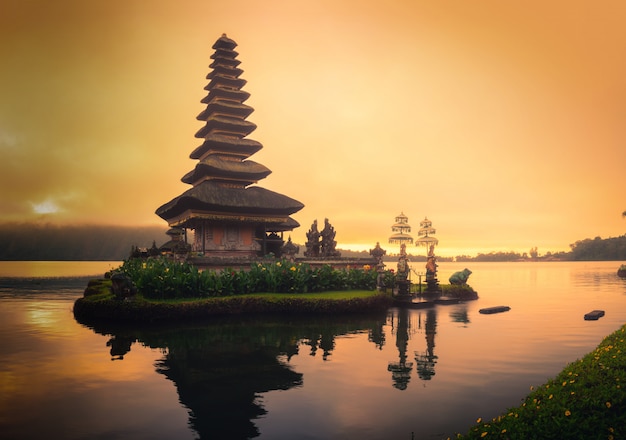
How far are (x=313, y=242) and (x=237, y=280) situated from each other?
39.8 feet

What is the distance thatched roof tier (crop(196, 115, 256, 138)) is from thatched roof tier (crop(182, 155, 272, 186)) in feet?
9.82

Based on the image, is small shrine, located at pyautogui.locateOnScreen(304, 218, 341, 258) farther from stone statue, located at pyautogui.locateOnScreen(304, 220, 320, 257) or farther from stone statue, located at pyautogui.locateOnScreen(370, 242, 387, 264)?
stone statue, located at pyautogui.locateOnScreen(370, 242, 387, 264)

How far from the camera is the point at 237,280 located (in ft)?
81.8

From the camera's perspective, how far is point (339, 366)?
13492 millimetres

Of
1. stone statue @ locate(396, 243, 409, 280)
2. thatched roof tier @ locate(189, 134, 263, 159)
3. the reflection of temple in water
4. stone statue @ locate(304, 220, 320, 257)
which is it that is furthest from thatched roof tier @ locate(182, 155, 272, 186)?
the reflection of temple in water

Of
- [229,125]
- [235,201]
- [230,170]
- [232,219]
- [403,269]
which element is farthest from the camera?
[229,125]

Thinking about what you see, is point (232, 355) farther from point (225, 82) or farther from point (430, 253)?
point (225, 82)

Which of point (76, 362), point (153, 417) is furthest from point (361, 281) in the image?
point (153, 417)

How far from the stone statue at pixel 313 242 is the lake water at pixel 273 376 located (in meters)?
13.6

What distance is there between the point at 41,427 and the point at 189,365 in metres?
4.83

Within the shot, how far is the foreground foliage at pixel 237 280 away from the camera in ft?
75.0

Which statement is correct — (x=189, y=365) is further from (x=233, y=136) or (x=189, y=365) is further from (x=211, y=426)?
(x=233, y=136)

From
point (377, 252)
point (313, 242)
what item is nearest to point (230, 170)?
point (313, 242)

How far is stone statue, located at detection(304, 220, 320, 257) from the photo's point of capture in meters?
36.2
